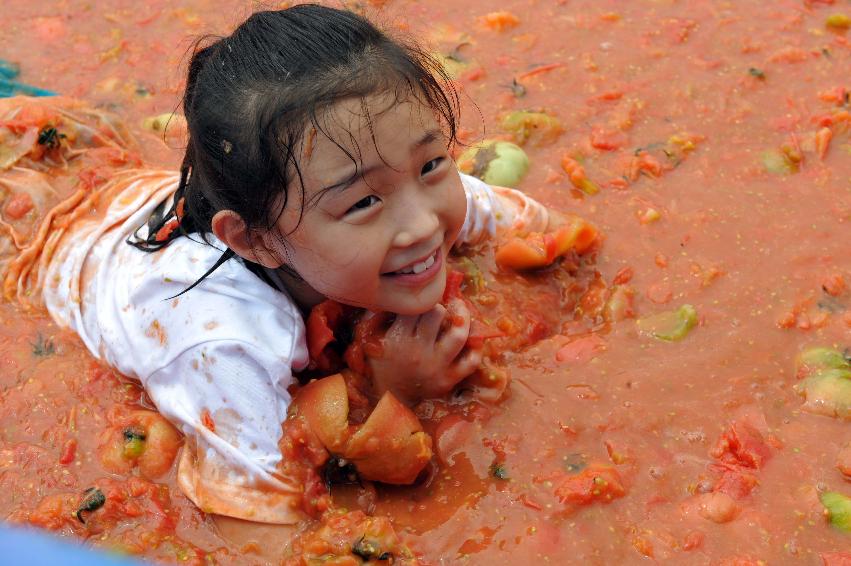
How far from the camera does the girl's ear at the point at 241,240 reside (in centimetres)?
252

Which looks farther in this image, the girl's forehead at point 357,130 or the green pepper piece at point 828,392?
the green pepper piece at point 828,392

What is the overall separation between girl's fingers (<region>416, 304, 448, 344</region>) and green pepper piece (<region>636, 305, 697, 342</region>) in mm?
716

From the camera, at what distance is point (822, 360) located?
279cm

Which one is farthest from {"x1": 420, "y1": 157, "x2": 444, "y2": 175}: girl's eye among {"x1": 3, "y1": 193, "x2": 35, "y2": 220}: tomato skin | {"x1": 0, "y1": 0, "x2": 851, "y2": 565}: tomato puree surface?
{"x1": 3, "y1": 193, "x2": 35, "y2": 220}: tomato skin

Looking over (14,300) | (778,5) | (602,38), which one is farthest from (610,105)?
(14,300)

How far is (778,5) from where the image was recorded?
4.55 m

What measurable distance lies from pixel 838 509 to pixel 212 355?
165 cm

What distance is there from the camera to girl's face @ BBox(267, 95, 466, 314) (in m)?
2.29

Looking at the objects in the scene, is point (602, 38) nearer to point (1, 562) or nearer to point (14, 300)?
point (14, 300)

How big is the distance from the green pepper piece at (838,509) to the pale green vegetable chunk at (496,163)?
5.64 feet

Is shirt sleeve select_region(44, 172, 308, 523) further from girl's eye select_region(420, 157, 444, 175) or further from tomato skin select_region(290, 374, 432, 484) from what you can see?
girl's eye select_region(420, 157, 444, 175)

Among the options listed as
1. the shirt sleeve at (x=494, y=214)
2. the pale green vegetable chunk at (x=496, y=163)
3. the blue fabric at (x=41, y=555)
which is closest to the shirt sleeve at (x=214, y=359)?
the shirt sleeve at (x=494, y=214)

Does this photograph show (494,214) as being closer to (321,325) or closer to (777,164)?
(321,325)

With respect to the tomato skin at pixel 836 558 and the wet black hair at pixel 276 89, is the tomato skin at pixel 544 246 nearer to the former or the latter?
the wet black hair at pixel 276 89
